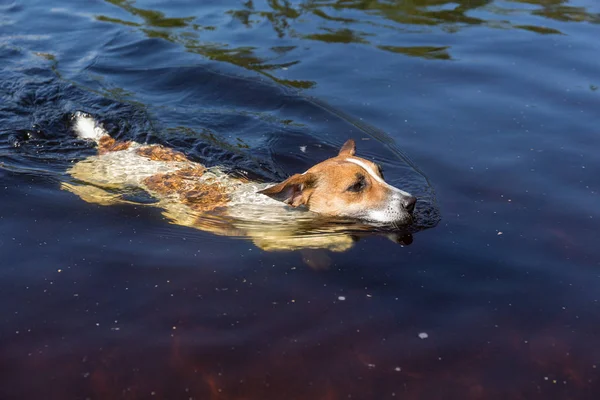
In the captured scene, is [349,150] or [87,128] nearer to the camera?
[349,150]

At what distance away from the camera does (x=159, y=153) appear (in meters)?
9.20

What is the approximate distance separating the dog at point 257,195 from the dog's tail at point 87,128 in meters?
0.91

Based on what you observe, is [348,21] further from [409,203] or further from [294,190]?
[409,203]

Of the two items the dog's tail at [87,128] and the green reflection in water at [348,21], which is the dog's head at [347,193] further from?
the green reflection in water at [348,21]

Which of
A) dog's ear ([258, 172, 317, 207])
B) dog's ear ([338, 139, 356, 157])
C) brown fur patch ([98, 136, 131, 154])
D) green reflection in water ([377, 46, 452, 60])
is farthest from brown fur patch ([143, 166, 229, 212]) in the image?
green reflection in water ([377, 46, 452, 60])

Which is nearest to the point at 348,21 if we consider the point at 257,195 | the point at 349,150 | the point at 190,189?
the point at 349,150

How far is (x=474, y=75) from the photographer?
11352 mm

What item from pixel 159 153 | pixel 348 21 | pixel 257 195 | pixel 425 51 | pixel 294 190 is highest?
pixel 348 21

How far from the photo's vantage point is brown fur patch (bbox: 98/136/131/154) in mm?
9414

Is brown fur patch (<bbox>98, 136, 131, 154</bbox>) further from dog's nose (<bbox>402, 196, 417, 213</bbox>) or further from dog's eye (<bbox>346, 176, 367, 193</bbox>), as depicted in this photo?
dog's nose (<bbox>402, 196, 417, 213</bbox>)

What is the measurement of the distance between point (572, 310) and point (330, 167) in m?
2.97

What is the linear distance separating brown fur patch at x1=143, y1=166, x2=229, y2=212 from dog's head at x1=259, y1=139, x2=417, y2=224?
3.14 ft

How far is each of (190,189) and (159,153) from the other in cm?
111

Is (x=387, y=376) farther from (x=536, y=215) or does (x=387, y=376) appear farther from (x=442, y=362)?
(x=536, y=215)
